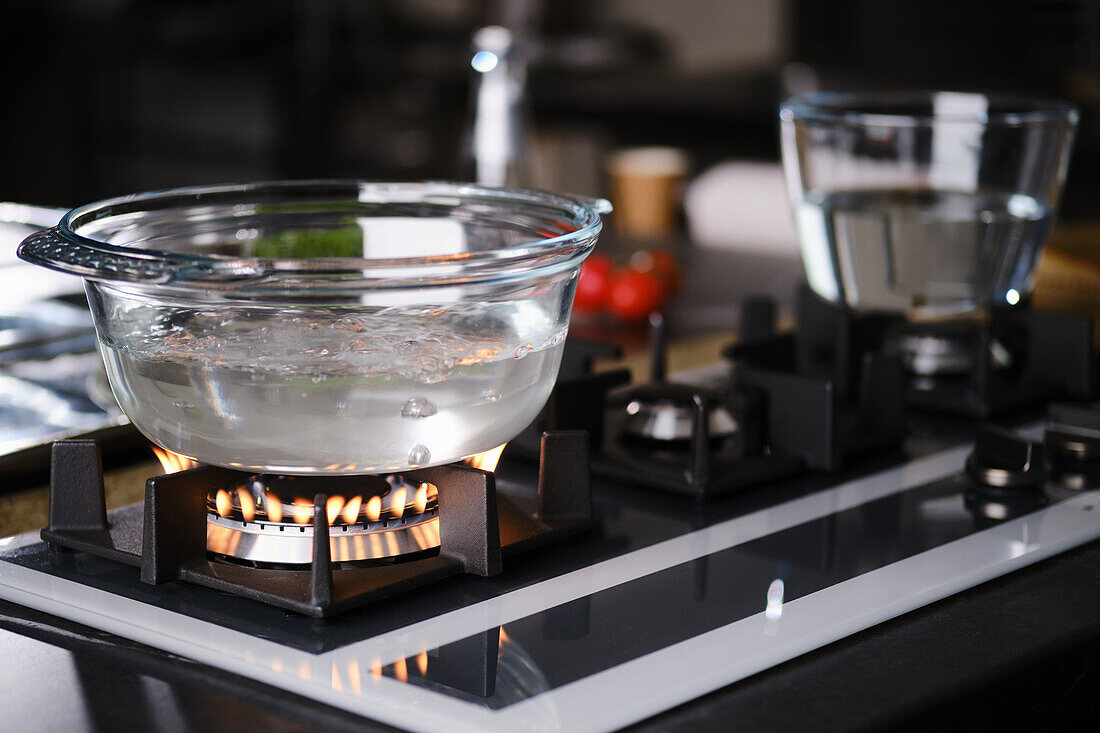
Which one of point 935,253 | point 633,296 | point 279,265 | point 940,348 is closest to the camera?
point 279,265

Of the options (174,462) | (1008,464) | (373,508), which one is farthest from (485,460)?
(1008,464)

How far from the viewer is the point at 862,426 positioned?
40.9 inches

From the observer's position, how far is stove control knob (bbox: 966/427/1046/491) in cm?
92

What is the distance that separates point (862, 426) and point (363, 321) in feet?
1.62

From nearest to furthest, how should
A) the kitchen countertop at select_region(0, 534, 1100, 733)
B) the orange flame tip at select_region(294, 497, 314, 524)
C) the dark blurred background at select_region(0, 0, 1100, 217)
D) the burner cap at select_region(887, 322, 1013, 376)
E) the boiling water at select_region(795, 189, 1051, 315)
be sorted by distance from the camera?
1. the kitchen countertop at select_region(0, 534, 1100, 733)
2. the orange flame tip at select_region(294, 497, 314, 524)
3. the boiling water at select_region(795, 189, 1051, 315)
4. the burner cap at select_region(887, 322, 1013, 376)
5. the dark blurred background at select_region(0, 0, 1100, 217)

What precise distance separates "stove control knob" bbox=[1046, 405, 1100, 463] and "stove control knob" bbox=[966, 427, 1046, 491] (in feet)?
0.18

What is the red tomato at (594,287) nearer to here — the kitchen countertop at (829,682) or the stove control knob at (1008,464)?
the stove control knob at (1008,464)

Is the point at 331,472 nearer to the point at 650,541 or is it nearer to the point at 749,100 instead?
the point at 650,541

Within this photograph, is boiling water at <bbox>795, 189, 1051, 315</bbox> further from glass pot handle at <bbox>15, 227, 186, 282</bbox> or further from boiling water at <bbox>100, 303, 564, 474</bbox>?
glass pot handle at <bbox>15, 227, 186, 282</bbox>

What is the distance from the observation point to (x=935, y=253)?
1080mm

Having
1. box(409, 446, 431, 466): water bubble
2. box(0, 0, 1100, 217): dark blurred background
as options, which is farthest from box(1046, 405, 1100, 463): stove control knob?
box(0, 0, 1100, 217): dark blurred background

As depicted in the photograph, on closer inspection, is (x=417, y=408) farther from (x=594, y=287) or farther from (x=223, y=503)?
(x=594, y=287)

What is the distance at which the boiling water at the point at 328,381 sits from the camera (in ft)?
2.21

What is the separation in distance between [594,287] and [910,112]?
1.66ft
